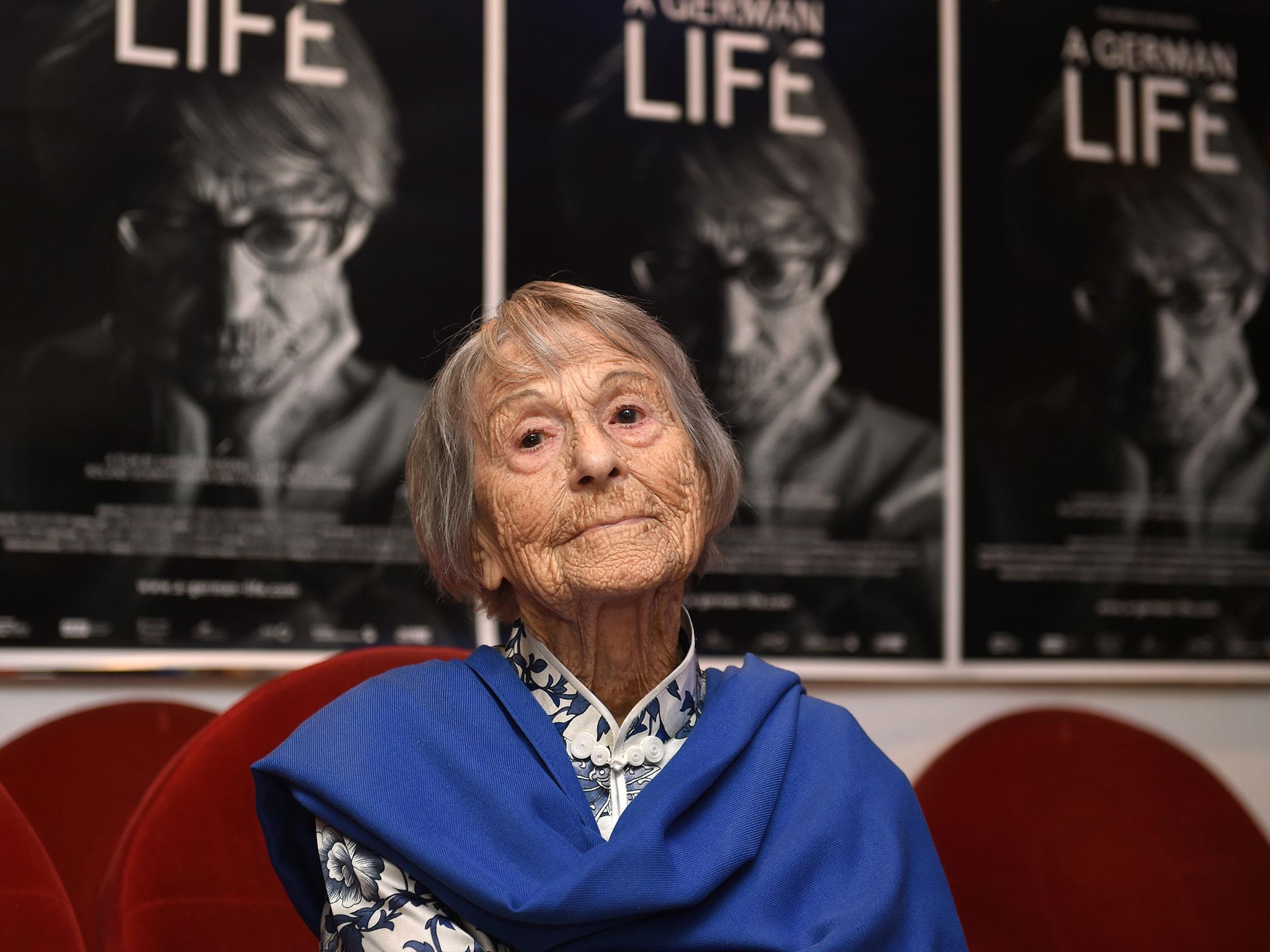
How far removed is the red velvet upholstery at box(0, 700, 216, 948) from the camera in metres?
2.27

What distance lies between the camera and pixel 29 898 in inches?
62.5

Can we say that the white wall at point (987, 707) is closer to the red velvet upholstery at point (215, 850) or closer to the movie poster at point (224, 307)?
the movie poster at point (224, 307)

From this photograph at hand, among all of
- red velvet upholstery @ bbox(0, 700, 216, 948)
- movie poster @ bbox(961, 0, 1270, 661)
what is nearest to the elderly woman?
red velvet upholstery @ bbox(0, 700, 216, 948)

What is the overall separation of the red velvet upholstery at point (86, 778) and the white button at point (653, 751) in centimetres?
114

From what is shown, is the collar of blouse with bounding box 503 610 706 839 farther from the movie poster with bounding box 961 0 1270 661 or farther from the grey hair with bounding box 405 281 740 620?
the movie poster with bounding box 961 0 1270 661

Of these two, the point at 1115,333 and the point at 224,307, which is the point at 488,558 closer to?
the point at 224,307

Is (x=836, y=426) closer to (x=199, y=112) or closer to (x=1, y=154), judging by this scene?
(x=199, y=112)

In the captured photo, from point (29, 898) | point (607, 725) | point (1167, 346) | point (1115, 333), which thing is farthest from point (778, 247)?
point (29, 898)

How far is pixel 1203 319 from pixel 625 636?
2.24m

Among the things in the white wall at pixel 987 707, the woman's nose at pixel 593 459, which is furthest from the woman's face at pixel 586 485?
the white wall at pixel 987 707

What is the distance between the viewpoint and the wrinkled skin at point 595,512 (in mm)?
1507

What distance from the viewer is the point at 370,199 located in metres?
2.83

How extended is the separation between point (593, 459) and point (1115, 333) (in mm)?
2104

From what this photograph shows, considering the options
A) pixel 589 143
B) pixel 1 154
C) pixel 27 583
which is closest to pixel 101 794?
pixel 27 583
